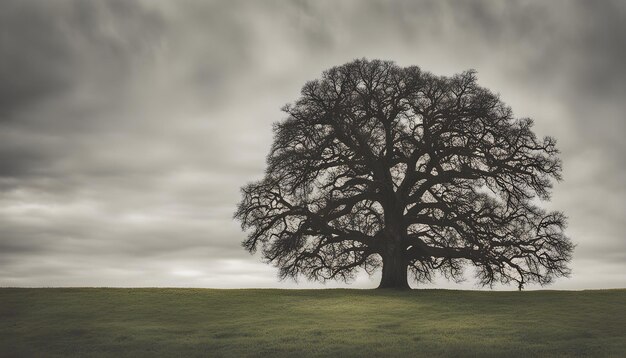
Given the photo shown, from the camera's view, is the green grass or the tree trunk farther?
the tree trunk

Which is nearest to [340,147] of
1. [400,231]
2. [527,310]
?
[400,231]

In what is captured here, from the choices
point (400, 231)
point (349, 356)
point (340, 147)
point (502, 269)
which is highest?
point (340, 147)

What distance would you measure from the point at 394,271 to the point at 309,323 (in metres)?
13.5

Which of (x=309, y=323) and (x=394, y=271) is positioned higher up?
(x=394, y=271)

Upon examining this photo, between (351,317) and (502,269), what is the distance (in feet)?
45.1

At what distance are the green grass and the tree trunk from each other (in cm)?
217

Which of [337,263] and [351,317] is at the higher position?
[337,263]

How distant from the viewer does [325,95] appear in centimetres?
4350

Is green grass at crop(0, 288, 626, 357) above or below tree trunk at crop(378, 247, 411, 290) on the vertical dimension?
below

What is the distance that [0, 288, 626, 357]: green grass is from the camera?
2491cm

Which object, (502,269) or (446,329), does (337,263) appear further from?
(446,329)

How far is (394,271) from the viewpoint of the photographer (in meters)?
42.3

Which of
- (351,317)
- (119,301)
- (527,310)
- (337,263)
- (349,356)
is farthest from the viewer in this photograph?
(337,263)

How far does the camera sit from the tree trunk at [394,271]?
139 ft
